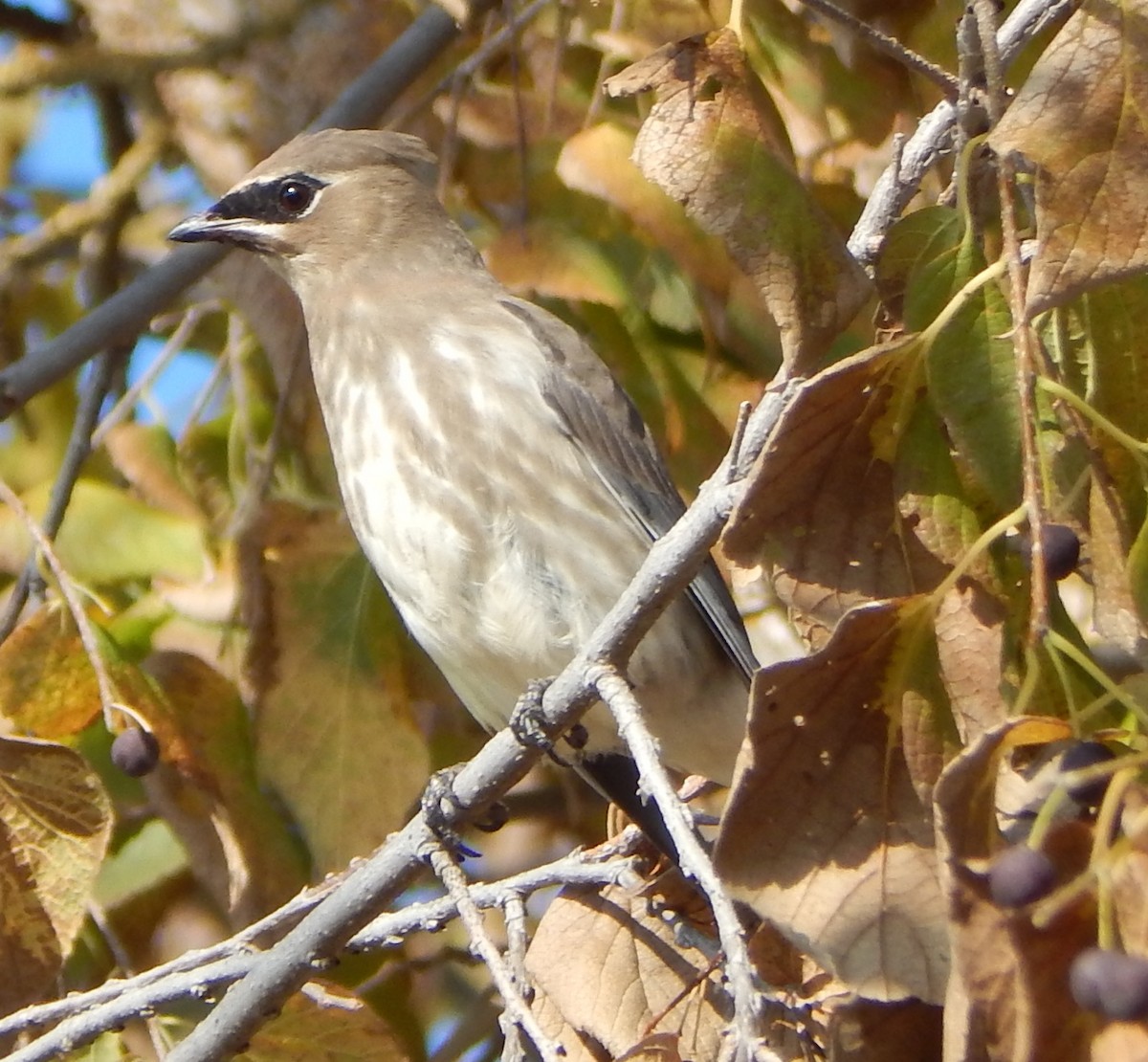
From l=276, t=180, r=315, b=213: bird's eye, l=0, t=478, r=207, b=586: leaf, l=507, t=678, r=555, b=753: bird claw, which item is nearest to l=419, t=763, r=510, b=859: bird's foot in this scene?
l=507, t=678, r=555, b=753: bird claw

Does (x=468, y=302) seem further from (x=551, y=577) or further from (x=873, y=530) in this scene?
(x=873, y=530)

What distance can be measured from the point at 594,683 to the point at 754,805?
1.49ft

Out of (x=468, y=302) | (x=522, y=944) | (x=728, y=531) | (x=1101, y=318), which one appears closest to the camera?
(x=728, y=531)

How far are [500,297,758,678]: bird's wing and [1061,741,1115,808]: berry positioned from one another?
1.72 meters

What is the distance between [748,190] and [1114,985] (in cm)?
90

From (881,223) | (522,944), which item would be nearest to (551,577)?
(522,944)

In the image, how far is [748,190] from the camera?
1876 millimetres

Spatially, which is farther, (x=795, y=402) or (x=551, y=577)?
(x=551, y=577)

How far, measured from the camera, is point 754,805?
163 cm

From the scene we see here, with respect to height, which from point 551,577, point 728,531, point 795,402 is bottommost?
point 551,577

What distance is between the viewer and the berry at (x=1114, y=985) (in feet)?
4.07

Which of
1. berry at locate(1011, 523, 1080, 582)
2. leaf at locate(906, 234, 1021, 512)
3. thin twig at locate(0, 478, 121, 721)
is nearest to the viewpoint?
berry at locate(1011, 523, 1080, 582)

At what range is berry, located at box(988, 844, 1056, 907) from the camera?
1.30 meters

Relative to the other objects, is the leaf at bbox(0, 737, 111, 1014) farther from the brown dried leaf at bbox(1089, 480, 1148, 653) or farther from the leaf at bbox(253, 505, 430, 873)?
the brown dried leaf at bbox(1089, 480, 1148, 653)
